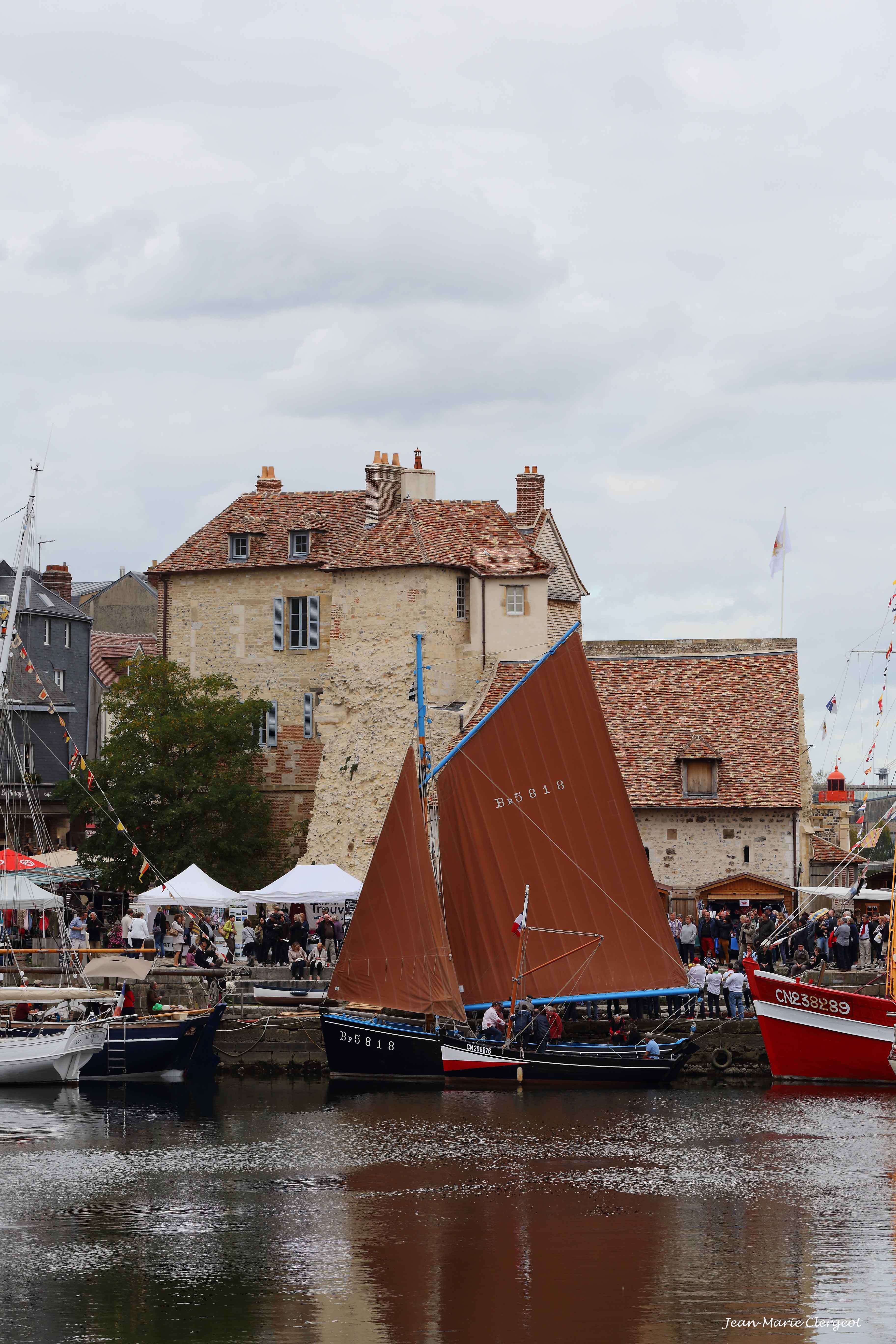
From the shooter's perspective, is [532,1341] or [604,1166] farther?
[604,1166]

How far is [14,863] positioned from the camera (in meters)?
40.7

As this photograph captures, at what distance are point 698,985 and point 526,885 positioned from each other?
4.51 meters

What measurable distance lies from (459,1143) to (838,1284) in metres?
11.6

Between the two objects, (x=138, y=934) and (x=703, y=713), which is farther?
(x=703, y=713)

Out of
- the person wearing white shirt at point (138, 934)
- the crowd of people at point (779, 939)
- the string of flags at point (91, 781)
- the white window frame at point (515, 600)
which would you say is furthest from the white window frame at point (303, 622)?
the crowd of people at point (779, 939)

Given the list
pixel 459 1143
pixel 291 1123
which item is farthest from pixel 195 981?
pixel 459 1143

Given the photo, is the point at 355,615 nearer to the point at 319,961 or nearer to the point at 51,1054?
the point at 319,961

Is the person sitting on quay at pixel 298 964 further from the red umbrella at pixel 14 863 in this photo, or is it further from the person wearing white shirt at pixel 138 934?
the red umbrella at pixel 14 863

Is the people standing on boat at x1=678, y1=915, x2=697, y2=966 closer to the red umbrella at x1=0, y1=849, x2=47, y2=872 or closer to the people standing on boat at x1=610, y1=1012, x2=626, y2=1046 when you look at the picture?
the people standing on boat at x1=610, y1=1012, x2=626, y2=1046

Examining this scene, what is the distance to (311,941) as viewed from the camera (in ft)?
157

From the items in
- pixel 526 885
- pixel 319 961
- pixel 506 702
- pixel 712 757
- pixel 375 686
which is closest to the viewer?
pixel 506 702

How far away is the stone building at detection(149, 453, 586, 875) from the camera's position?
53.9 m

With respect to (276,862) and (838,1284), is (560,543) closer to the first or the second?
(276,862)

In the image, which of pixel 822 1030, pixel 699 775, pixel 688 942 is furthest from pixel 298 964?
pixel 699 775
